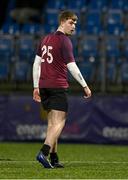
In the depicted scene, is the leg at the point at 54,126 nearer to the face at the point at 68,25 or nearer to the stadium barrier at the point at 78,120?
the face at the point at 68,25

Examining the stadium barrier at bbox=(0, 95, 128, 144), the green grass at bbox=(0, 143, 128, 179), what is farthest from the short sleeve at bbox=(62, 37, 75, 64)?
the stadium barrier at bbox=(0, 95, 128, 144)

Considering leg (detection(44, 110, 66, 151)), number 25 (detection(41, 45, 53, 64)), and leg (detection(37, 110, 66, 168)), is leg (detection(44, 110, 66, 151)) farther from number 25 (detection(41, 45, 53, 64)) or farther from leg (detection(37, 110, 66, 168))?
number 25 (detection(41, 45, 53, 64))

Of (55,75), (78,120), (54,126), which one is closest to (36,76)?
(55,75)

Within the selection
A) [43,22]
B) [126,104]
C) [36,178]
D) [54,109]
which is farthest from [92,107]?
[36,178]

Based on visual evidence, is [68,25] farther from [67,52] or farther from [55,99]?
[55,99]

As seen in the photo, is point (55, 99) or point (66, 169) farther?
point (55, 99)

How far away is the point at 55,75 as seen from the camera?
988cm

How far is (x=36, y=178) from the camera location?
836 centimetres

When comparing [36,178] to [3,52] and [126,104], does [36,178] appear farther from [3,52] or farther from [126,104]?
[3,52]

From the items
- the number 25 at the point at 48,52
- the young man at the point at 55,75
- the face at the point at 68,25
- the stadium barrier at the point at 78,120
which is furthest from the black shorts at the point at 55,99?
the stadium barrier at the point at 78,120

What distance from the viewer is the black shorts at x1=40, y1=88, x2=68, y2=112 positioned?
388 inches

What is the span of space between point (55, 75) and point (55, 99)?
0.33 m

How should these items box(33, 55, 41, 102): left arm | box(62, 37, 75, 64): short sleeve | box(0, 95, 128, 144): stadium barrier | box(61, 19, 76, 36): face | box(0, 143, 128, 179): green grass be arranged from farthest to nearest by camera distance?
box(0, 95, 128, 144): stadium barrier < box(33, 55, 41, 102): left arm < box(61, 19, 76, 36): face < box(62, 37, 75, 64): short sleeve < box(0, 143, 128, 179): green grass

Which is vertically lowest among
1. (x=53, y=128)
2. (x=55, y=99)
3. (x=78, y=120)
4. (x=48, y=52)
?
(x=78, y=120)
